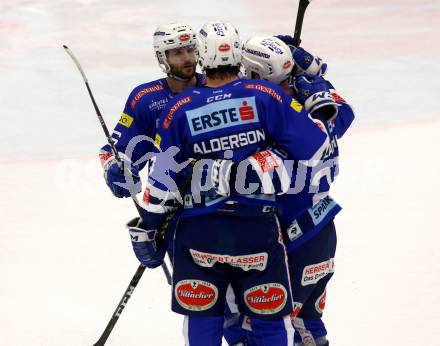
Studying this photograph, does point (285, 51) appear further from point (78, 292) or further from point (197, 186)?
point (78, 292)

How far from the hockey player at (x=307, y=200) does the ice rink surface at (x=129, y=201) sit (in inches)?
32.3

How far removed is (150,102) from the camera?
5.29 m

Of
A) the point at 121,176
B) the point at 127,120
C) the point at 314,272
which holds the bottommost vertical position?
the point at 314,272

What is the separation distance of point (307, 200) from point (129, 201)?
3.44 m

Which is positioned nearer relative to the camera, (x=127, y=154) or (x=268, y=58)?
(x=268, y=58)

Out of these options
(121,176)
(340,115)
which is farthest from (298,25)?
(121,176)

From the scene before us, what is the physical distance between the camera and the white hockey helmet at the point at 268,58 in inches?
181

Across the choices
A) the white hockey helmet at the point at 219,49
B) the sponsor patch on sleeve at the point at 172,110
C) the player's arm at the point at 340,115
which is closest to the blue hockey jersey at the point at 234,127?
the sponsor patch on sleeve at the point at 172,110

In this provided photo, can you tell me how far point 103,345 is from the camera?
226 inches

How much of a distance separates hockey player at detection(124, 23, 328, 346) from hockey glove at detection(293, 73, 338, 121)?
27 cm

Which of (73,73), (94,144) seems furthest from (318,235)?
(73,73)

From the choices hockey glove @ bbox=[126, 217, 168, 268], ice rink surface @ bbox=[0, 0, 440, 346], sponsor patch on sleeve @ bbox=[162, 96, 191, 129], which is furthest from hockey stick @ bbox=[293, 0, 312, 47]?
ice rink surface @ bbox=[0, 0, 440, 346]

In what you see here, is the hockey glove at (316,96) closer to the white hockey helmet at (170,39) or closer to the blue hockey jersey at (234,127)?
the blue hockey jersey at (234,127)

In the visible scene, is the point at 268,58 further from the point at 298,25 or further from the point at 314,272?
the point at 314,272
